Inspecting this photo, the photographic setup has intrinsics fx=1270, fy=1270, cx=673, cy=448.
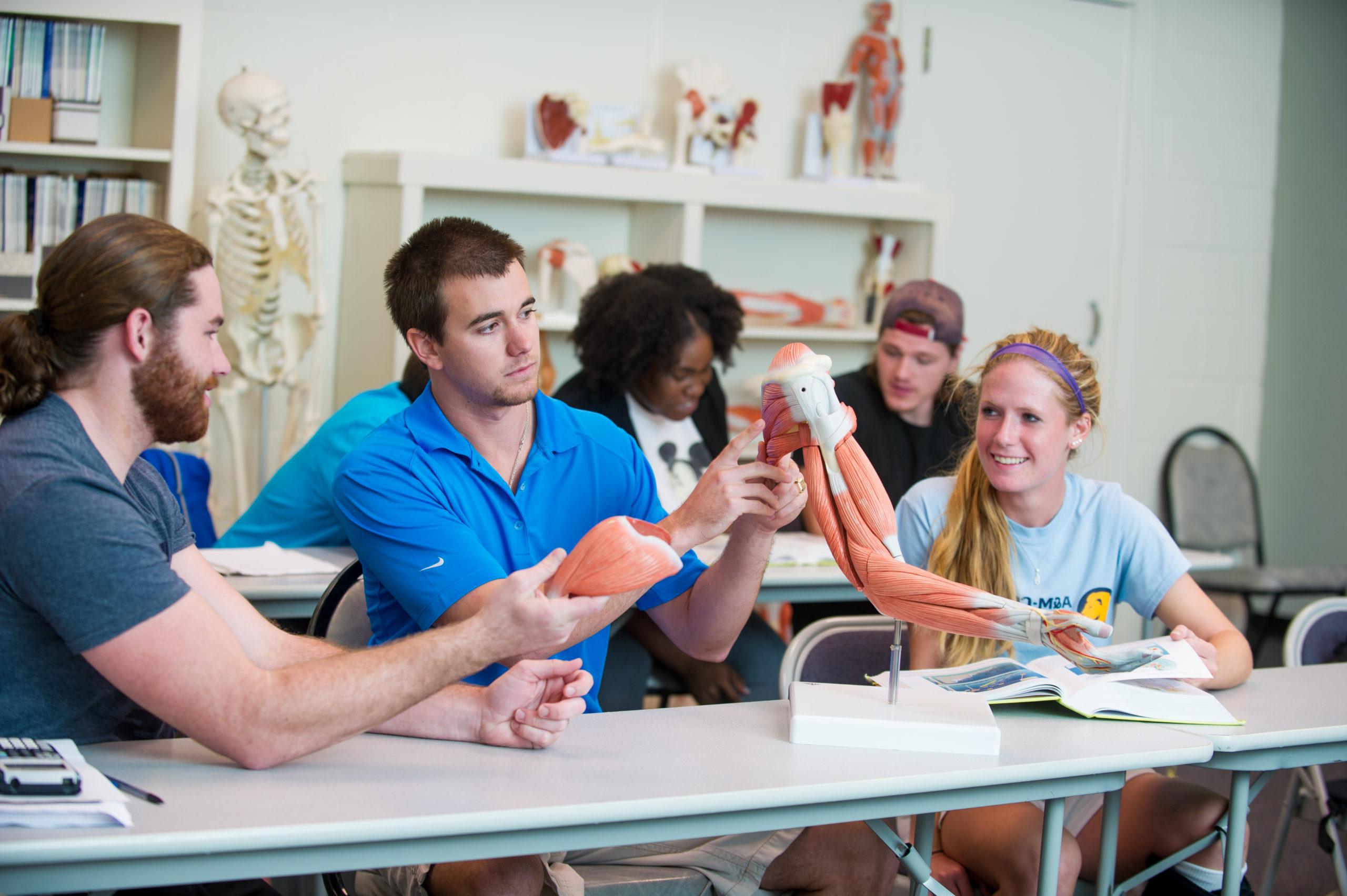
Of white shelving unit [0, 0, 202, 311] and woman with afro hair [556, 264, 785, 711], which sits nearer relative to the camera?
woman with afro hair [556, 264, 785, 711]

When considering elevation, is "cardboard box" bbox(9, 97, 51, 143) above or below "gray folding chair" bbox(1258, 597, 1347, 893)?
above

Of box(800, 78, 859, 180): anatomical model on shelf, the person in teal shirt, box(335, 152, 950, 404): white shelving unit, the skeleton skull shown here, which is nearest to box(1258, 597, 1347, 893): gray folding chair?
the person in teal shirt

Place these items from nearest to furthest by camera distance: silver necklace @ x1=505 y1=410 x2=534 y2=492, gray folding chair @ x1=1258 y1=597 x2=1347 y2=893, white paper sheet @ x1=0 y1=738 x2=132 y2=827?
white paper sheet @ x1=0 y1=738 x2=132 y2=827, silver necklace @ x1=505 y1=410 x2=534 y2=492, gray folding chair @ x1=1258 y1=597 x2=1347 y2=893

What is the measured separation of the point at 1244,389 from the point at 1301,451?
0.38 m

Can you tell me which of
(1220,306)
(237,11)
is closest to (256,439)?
(237,11)

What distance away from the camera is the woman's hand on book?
212cm

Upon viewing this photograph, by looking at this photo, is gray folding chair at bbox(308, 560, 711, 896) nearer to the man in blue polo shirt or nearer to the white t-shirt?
the man in blue polo shirt

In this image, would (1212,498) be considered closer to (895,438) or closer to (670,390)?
(895,438)

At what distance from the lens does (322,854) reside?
136cm

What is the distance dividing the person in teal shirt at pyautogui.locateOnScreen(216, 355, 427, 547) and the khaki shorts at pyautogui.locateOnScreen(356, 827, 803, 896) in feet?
4.12

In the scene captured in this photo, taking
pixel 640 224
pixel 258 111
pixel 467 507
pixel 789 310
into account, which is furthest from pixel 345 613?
pixel 789 310

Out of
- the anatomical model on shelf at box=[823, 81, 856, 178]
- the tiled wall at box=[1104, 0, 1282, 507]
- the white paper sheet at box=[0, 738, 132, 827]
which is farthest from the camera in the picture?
the tiled wall at box=[1104, 0, 1282, 507]

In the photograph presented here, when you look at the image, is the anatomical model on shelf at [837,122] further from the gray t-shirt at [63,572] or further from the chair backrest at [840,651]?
the gray t-shirt at [63,572]

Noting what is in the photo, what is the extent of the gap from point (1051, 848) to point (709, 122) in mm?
3314
